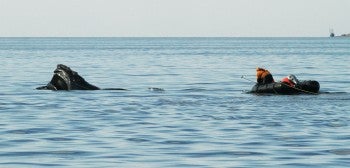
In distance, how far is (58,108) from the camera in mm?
33125

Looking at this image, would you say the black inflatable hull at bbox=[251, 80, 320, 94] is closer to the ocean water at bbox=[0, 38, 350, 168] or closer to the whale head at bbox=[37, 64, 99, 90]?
the ocean water at bbox=[0, 38, 350, 168]

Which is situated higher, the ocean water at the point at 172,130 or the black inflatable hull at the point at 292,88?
the ocean water at the point at 172,130

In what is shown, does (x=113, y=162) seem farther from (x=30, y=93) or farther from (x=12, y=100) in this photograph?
(x=30, y=93)

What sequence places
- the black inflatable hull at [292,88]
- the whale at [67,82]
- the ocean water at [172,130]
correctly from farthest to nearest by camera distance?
the whale at [67,82] < the black inflatable hull at [292,88] < the ocean water at [172,130]

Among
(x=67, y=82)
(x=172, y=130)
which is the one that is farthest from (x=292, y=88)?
(x=172, y=130)

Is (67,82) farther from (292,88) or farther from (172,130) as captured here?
(172,130)

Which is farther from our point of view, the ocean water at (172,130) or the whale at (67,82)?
the whale at (67,82)

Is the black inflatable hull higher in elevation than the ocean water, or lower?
lower

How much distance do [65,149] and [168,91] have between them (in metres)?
25.4

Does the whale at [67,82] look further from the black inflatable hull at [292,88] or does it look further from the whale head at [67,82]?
the black inflatable hull at [292,88]

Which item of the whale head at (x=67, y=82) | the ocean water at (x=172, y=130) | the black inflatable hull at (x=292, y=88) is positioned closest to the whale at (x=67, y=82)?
the whale head at (x=67, y=82)

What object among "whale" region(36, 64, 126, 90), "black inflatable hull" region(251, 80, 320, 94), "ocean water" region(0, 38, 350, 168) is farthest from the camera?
"whale" region(36, 64, 126, 90)

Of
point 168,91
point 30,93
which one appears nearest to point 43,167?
point 30,93

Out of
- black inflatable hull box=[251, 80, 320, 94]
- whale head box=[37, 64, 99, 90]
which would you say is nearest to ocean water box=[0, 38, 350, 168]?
black inflatable hull box=[251, 80, 320, 94]
